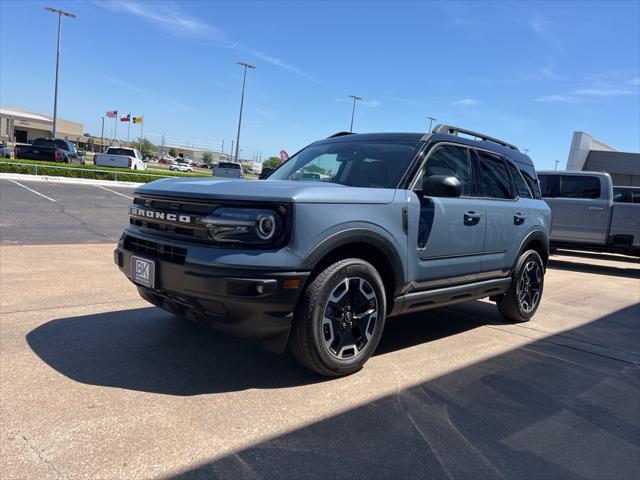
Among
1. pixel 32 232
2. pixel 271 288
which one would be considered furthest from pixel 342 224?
pixel 32 232

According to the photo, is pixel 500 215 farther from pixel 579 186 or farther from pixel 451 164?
pixel 579 186

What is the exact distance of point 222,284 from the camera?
2.97 metres

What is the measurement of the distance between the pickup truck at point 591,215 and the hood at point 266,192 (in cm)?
956

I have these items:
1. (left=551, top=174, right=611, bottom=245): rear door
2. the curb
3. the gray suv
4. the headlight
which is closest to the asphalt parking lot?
the gray suv

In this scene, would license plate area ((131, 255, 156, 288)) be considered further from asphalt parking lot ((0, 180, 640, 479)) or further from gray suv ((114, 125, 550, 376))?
asphalt parking lot ((0, 180, 640, 479))

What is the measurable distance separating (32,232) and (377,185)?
7515 millimetres

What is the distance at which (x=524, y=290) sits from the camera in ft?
18.8

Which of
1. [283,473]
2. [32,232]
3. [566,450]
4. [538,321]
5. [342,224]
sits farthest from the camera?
[32,232]

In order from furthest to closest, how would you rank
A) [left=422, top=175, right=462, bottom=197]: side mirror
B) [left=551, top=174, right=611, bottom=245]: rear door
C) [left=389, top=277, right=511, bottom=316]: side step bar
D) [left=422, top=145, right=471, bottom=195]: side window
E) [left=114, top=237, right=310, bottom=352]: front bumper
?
[left=551, top=174, right=611, bottom=245]: rear door < [left=422, top=145, right=471, bottom=195]: side window < [left=389, top=277, right=511, bottom=316]: side step bar < [left=422, top=175, right=462, bottom=197]: side mirror < [left=114, top=237, right=310, bottom=352]: front bumper

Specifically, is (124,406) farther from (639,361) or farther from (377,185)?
(639,361)

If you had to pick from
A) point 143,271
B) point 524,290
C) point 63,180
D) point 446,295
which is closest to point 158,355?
point 143,271

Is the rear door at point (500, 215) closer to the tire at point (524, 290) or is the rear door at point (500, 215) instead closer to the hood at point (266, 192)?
the tire at point (524, 290)

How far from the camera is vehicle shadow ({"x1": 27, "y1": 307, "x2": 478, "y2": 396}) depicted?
11.0 feet

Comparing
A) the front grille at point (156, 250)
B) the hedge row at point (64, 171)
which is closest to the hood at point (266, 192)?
the front grille at point (156, 250)
